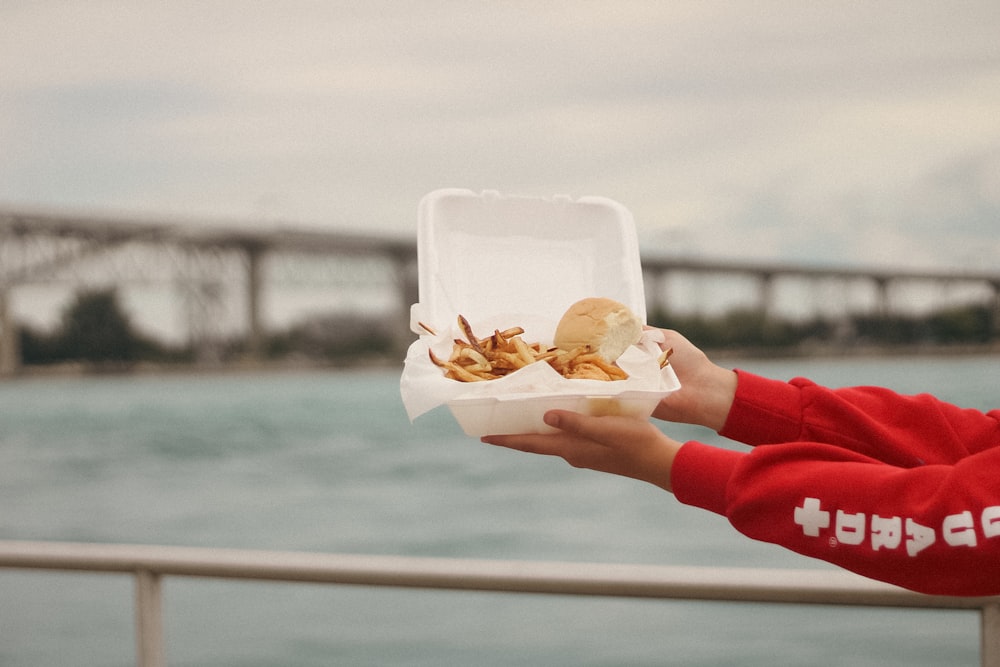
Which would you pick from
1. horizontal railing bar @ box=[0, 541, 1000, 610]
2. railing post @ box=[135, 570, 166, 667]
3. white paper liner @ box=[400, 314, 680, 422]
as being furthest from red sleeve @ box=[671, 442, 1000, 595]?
railing post @ box=[135, 570, 166, 667]

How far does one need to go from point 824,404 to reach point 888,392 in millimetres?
64

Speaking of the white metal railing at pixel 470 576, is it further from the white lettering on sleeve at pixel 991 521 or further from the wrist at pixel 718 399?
the white lettering on sleeve at pixel 991 521

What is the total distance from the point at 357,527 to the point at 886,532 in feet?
95.8

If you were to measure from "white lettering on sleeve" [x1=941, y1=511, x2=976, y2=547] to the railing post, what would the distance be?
101 cm

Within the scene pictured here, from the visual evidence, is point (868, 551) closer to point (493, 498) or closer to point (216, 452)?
point (493, 498)

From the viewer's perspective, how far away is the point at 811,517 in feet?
2.35

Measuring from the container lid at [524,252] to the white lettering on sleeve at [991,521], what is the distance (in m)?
0.38

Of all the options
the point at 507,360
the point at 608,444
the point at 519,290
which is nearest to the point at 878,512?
the point at 608,444

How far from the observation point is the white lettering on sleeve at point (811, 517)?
711 millimetres

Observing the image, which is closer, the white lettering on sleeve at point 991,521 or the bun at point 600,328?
the white lettering on sleeve at point 991,521

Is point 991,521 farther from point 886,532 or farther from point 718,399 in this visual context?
point 718,399

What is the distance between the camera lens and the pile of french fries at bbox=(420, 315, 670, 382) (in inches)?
32.6

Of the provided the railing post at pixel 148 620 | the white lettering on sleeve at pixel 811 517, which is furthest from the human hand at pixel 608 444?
the railing post at pixel 148 620

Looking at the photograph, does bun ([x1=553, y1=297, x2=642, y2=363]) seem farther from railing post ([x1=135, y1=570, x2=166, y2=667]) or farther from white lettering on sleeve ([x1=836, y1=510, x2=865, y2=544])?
railing post ([x1=135, y1=570, x2=166, y2=667])
